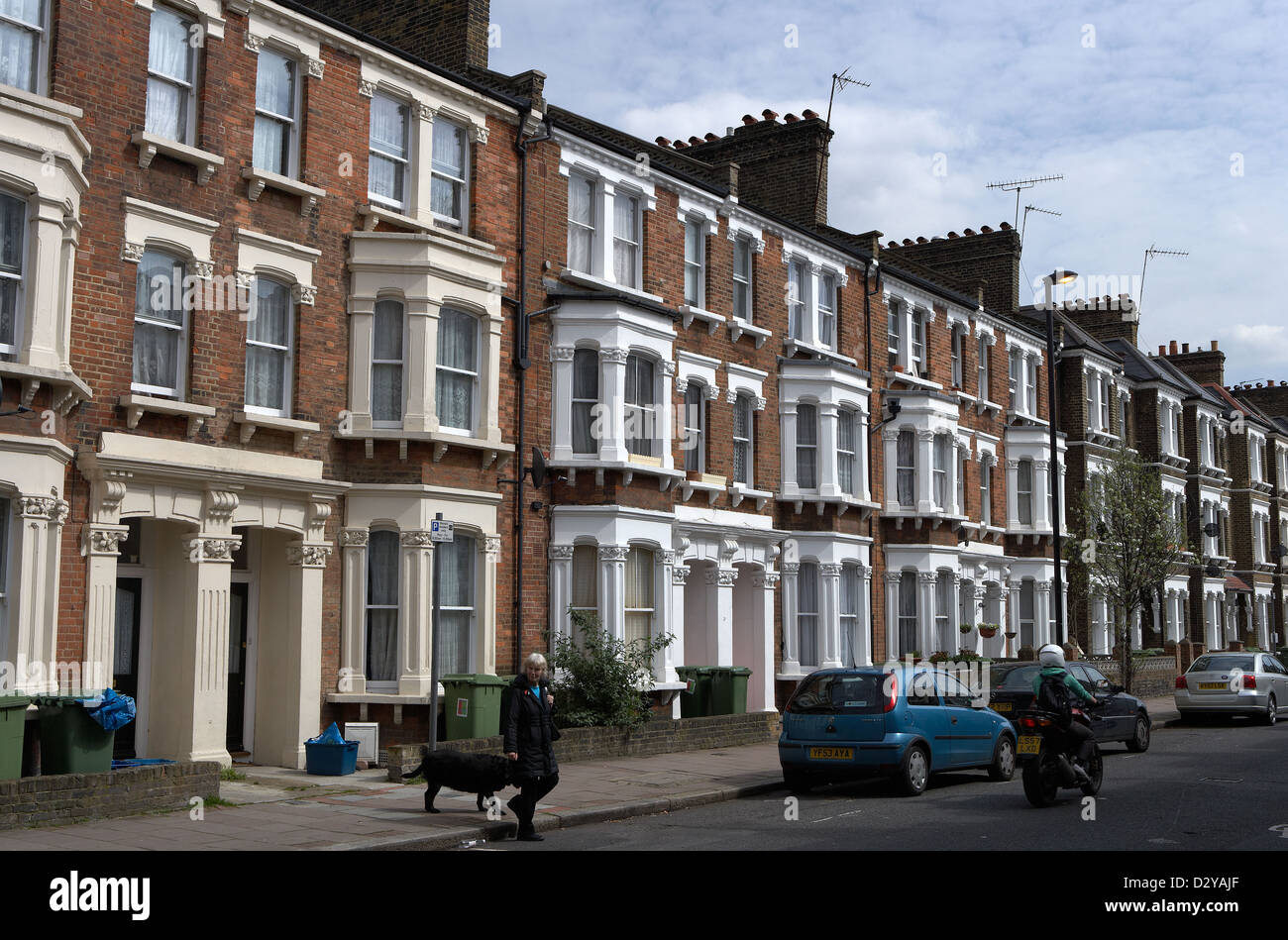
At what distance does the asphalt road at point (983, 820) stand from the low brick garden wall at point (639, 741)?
3269 millimetres

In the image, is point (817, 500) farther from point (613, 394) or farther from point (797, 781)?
point (797, 781)

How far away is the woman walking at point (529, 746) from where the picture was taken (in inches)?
470

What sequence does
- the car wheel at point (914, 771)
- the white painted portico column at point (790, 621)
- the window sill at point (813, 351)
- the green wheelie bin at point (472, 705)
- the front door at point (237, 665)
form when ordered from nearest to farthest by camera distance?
the car wheel at point (914, 771) < the green wheelie bin at point (472, 705) < the front door at point (237, 665) < the white painted portico column at point (790, 621) < the window sill at point (813, 351)

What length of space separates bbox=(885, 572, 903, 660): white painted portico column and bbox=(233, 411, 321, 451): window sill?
1582 centimetres

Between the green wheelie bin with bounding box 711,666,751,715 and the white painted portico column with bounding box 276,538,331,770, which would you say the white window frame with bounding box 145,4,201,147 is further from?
the green wheelie bin with bounding box 711,666,751,715

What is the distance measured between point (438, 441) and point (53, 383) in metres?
5.78

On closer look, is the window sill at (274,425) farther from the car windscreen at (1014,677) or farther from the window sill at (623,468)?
the car windscreen at (1014,677)

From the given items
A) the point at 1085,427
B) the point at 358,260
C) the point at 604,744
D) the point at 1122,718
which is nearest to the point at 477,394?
the point at 358,260

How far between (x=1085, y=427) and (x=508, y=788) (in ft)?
100

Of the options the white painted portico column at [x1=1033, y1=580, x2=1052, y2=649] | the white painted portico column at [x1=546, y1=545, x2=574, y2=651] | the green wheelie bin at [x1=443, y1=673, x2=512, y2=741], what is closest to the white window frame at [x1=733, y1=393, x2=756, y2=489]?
the white painted portico column at [x1=546, y1=545, x2=574, y2=651]

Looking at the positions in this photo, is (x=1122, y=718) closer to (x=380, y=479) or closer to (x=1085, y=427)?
(x=380, y=479)

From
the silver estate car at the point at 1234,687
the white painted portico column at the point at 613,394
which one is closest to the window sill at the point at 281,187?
the white painted portico column at the point at 613,394

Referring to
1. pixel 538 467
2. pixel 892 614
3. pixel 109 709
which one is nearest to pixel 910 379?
pixel 892 614

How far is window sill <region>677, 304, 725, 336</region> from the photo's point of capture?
23781 mm
